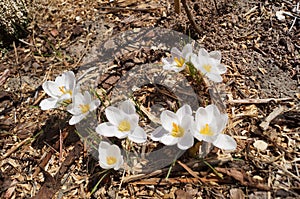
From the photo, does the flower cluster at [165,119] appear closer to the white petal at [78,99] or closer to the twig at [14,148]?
the white petal at [78,99]

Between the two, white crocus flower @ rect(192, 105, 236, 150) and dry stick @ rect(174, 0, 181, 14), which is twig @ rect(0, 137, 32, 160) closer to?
white crocus flower @ rect(192, 105, 236, 150)

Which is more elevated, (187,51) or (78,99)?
(187,51)

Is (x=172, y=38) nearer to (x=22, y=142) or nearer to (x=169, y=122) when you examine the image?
(x=169, y=122)

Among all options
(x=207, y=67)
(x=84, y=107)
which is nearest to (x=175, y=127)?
(x=207, y=67)

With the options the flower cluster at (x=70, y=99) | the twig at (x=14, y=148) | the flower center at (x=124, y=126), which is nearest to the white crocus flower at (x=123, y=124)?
the flower center at (x=124, y=126)

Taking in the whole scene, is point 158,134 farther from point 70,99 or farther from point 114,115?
point 70,99
